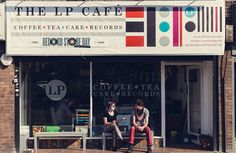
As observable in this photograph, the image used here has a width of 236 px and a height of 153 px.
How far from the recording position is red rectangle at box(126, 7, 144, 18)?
14.5 meters

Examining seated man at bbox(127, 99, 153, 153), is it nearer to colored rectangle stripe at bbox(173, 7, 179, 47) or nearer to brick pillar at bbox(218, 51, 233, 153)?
colored rectangle stripe at bbox(173, 7, 179, 47)

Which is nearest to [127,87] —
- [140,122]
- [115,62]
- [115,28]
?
[115,62]

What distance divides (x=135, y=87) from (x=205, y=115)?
2.14 metres

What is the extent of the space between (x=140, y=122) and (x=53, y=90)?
2.65m

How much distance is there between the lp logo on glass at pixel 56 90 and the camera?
15.2 meters

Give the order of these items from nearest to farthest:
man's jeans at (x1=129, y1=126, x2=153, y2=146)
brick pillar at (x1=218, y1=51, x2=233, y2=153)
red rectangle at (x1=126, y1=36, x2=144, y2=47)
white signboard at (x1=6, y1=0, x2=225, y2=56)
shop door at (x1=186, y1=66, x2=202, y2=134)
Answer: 1. man's jeans at (x1=129, y1=126, x2=153, y2=146)
2. white signboard at (x1=6, y1=0, x2=225, y2=56)
3. red rectangle at (x1=126, y1=36, x2=144, y2=47)
4. brick pillar at (x1=218, y1=51, x2=233, y2=153)
5. shop door at (x1=186, y1=66, x2=202, y2=134)

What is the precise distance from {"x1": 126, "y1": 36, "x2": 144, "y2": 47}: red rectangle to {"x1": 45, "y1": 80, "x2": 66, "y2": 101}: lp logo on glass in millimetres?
2256

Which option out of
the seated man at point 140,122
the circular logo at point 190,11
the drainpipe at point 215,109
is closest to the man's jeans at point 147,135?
the seated man at point 140,122

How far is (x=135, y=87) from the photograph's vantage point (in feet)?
50.5

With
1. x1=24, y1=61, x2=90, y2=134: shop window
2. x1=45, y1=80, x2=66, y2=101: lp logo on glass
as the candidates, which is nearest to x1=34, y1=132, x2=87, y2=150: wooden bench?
x1=24, y1=61, x2=90, y2=134: shop window

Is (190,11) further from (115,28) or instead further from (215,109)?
(215,109)

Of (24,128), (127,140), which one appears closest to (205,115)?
(127,140)

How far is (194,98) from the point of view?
52.1 feet

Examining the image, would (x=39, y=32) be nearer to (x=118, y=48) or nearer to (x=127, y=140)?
(x=118, y=48)
